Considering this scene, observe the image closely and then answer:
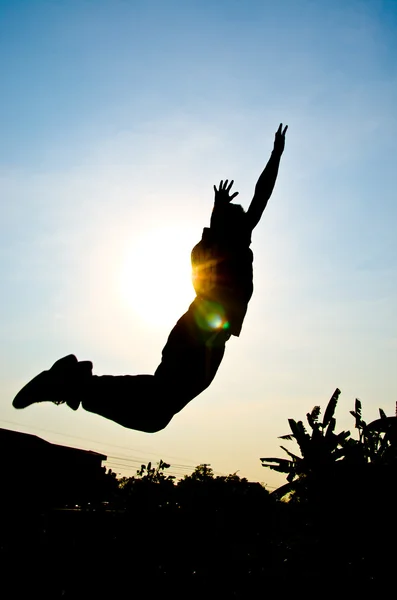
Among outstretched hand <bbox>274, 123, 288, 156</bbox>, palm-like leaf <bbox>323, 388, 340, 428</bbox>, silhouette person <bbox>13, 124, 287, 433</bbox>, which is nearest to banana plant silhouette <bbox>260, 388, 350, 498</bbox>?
palm-like leaf <bbox>323, 388, 340, 428</bbox>

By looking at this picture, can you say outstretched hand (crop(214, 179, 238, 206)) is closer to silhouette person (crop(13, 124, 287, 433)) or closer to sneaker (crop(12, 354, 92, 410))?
silhouette person (crop(13, 124, 287, 433))

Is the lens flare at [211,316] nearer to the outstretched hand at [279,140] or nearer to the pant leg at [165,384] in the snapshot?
the pant leg at [165,384]

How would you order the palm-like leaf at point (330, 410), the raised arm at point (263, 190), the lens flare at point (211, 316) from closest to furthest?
the lens flare at point (211, 316) < the raised arm at point (263, 190) < the palm-like leaf at point (330, 410)

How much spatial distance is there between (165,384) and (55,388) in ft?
2.70

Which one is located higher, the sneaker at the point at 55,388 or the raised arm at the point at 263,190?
the raised arm at the point at 263,190

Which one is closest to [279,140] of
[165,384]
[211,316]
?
[211,316]

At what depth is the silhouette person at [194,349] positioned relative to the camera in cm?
329

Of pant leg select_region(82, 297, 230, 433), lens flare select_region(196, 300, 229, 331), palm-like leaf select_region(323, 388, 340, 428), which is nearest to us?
pant leg select_region(82, 297, 230, 433)

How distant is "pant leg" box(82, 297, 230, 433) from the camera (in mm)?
3270

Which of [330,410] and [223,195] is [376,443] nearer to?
[330,410]

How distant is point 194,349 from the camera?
3531mm

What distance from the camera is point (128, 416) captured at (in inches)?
128

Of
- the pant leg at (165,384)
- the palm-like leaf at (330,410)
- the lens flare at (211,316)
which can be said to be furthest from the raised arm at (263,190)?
the palm-like leaf at (330,410)

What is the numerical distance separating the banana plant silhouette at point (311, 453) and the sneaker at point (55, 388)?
2624mm
